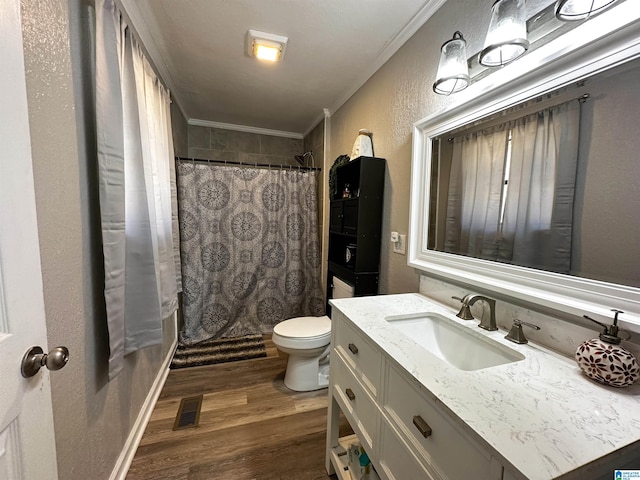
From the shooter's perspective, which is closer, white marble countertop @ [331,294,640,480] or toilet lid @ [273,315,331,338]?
white marble countertop @ [331,294,640,480]

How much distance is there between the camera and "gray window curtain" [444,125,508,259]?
1.03m

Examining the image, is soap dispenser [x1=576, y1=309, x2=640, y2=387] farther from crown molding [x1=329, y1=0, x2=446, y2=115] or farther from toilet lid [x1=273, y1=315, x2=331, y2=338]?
crown molding [x1=329, y1=0, x2=446, y2=115]

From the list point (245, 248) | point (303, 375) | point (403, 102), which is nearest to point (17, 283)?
point (303, 375)

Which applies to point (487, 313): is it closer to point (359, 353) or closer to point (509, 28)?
point (359, 353)

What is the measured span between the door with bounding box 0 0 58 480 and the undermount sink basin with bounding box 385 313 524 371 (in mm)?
1015

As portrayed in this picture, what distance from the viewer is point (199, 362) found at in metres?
2.18

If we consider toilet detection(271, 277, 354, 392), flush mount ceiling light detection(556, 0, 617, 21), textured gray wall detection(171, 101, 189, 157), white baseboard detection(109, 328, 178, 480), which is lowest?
white baseboard detection(109, 328, 178, 480)

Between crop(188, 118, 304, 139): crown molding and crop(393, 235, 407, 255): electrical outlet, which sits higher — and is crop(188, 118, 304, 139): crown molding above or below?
above

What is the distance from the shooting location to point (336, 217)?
7.13 feet

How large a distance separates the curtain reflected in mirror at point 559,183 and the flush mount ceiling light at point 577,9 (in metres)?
0.17

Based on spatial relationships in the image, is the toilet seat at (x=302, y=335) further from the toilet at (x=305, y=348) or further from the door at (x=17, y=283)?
the door at (x=17, y=283)

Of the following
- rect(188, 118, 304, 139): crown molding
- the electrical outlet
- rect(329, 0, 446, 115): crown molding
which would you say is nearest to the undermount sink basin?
the electrical outlet

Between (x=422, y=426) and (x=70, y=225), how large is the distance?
1223mm

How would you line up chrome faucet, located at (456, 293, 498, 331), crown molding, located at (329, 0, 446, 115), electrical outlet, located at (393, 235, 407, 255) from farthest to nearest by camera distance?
electrical outlet, located at (393, 235, 407, 255)
crown molding, located at (329, 0, 446, 115)
chrome faucet, located at (456, 293, 498, 331)
